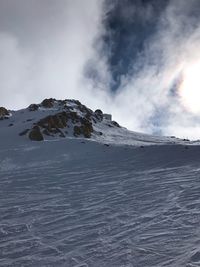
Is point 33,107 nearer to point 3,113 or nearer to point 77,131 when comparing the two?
point 3,113

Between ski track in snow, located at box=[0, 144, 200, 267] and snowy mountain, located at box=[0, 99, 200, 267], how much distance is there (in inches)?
1.2

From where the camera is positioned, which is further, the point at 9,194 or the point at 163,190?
the point at 9,194

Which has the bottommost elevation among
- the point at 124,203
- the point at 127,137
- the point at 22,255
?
the point at 22,255

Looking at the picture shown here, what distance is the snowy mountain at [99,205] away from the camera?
1202 cm

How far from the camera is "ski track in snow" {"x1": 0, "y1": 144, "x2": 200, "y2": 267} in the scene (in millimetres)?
11828

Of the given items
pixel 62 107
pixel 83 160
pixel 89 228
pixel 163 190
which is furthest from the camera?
pixel 62 107

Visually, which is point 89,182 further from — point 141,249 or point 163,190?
point 141,249

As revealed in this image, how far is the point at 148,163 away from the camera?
27016 millimetres

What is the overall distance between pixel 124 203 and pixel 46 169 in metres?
11.4

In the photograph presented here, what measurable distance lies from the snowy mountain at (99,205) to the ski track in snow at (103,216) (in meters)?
0.03

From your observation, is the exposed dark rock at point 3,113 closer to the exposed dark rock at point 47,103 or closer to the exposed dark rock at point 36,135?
the exposed dark rock at point 47,103

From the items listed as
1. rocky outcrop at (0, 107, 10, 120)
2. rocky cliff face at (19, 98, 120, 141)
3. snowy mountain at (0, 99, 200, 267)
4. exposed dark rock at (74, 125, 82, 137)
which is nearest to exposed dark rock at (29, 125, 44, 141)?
rocky cliff face at (19, 98, 120, 141)

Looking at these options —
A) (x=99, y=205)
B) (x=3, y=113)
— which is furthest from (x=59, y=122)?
(x=99, y=205)

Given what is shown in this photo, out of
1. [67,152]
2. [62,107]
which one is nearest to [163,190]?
[67,152]
